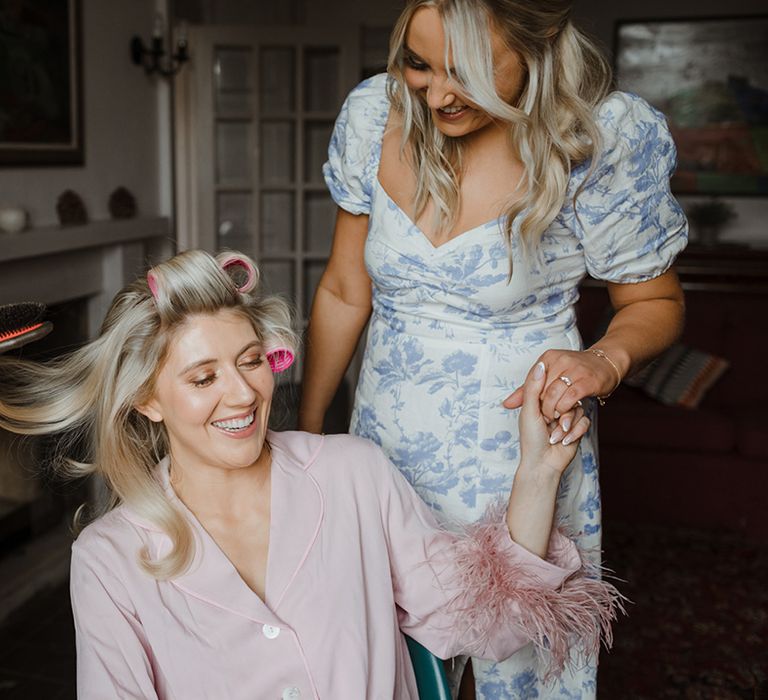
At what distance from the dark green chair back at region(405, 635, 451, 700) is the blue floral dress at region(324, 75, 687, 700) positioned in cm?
20

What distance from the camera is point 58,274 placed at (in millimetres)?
3355

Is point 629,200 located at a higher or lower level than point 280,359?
higher

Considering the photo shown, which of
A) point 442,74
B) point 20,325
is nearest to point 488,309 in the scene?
point 442,74

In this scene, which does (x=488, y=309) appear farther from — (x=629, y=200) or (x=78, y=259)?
(x=78, y=259)

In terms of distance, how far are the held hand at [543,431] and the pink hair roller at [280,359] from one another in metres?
0.37

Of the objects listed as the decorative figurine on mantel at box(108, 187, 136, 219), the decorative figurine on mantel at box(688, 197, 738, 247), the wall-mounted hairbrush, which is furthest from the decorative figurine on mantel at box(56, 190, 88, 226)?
the decorative figurine on mantel at box(688, 197, 738, 247)

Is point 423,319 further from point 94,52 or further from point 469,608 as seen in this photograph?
point 94,52

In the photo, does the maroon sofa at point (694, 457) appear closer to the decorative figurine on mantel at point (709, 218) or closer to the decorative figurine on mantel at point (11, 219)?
the decorative figurine on mantel at point (709, 218)

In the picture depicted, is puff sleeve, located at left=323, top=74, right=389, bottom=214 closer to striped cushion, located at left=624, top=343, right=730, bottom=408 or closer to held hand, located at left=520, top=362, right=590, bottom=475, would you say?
held hand, located at left=520, top=362, right=590, bottom=475

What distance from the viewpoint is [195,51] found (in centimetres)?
434

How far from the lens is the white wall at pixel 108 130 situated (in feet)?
10.6

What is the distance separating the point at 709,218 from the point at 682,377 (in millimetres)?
1316

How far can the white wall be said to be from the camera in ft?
10.6

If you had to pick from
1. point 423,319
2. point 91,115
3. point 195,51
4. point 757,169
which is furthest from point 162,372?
point 757,169
